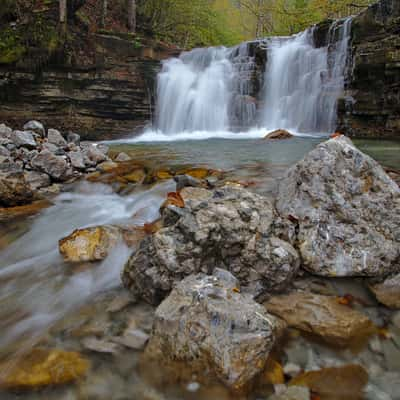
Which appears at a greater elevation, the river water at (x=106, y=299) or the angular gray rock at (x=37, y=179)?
the angular gray rock at (x=37, y=179)

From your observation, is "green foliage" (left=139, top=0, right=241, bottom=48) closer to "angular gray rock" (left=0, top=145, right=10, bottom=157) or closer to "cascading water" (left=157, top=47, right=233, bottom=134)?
"cascading water" (left=157, top=47, right=233, bottom=134)

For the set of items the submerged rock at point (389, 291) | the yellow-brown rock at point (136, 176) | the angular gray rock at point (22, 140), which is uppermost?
the angular gray rock at point (22, 140)

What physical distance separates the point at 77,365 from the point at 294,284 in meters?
1.54

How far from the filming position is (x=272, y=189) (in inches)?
152

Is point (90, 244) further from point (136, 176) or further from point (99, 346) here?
point (136, 176)

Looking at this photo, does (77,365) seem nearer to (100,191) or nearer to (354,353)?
(354,353)

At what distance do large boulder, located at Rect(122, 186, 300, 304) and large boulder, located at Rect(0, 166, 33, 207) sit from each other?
2.59m

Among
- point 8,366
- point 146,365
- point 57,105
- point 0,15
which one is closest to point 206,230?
point 146,365

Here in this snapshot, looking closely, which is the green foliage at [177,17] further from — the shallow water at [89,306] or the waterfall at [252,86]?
the shallow water at [89,306]

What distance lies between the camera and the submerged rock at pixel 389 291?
6.67 feet

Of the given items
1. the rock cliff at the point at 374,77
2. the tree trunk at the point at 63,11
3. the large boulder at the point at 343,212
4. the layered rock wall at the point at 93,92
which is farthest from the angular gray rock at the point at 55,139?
the rock cliff at the point at 374,77

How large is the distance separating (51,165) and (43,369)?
4.35 m

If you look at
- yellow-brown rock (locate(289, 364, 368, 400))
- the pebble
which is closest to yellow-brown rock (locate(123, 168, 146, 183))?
the pebble

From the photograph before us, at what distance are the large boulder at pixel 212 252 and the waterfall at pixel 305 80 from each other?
10.1m
